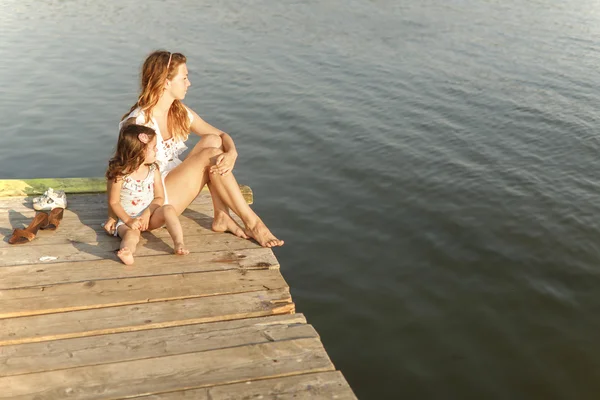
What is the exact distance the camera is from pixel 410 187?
885 cm

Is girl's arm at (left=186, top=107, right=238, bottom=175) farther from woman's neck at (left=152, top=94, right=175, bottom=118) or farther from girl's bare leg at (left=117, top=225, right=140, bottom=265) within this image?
girl's bare leg at (left=117, top=225, right=140, bottom=265)

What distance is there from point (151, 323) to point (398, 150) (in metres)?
6.33

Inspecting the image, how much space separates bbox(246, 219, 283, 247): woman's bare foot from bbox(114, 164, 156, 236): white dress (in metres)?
0.90

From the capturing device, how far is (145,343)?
163 inches

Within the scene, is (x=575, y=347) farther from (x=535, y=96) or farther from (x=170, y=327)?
(x=535, y=96)

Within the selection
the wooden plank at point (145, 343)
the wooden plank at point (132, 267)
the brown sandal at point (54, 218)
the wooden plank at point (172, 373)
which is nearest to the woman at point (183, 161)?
the wooden plank at point (132, 267)

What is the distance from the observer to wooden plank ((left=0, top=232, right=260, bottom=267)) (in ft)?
16.8

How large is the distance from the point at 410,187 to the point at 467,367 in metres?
3.55

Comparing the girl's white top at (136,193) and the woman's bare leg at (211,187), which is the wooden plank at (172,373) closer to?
the woman's bare leg at (211,187)

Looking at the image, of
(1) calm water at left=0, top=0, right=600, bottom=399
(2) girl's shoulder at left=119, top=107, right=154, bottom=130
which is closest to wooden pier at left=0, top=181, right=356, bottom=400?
(2) girl's shoulder at left=119, top=107, right=154, bottom=130

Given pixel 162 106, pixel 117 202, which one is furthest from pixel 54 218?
pixel 162 106

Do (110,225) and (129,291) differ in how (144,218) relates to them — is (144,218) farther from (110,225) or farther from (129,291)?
(129,291)

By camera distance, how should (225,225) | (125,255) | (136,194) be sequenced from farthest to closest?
(225,225), (136,194), (125,255)

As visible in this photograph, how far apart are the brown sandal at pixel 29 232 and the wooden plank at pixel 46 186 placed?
2.72 feet
